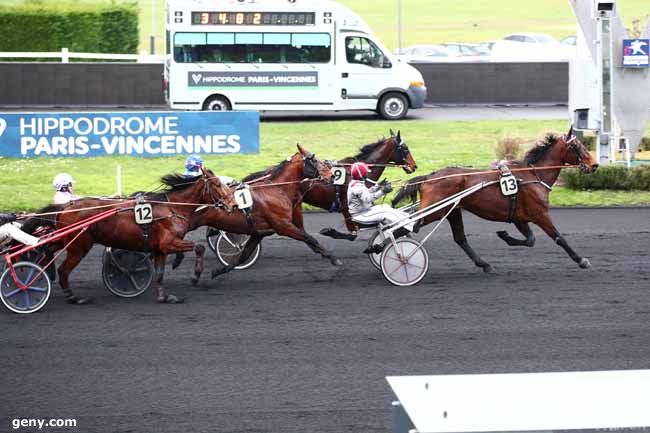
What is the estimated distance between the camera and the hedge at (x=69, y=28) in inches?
1367

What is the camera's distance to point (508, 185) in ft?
37.8

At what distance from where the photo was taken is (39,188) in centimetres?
1703

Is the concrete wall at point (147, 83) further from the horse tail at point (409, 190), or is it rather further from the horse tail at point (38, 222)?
the horse tail at point (38, 222)

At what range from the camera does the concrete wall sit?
27.4 metres

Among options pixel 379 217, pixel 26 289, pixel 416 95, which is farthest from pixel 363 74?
pixel 26 289

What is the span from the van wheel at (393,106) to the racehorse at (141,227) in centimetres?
1599

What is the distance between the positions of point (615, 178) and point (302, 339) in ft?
31.9

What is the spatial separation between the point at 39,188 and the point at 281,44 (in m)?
9.97

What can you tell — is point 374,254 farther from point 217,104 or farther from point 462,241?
point 217,104

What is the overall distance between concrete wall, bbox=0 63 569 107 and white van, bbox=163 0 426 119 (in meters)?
2.16

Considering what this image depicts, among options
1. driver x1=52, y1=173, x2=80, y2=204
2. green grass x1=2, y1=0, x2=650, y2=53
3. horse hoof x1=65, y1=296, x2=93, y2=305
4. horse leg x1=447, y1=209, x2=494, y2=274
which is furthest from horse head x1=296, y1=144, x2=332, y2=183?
green grass x1=2, y1=0, x2=650, y2=53

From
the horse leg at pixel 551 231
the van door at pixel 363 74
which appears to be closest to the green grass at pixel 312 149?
the van door at pixel 363 74

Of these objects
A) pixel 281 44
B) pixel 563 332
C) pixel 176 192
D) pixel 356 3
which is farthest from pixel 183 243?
pixel 356 3

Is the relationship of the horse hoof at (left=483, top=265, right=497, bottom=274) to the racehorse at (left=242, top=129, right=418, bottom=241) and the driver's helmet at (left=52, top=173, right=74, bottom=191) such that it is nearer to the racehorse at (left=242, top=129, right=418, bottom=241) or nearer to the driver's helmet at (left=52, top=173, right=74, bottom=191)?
the racehorse at (left=242, top=129, right=418, bottom=241)
